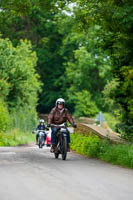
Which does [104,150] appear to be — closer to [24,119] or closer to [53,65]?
[24,119]

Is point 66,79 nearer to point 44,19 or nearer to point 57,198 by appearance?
point 44,19

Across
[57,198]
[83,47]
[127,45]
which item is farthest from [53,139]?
[83,47]

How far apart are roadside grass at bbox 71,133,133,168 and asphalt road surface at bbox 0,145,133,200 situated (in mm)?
634

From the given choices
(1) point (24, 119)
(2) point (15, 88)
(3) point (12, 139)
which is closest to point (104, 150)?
(3) point (12, 139)

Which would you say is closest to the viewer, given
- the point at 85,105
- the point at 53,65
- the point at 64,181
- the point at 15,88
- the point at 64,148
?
the point at 64,181

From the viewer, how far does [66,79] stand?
233ft

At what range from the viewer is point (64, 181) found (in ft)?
33.7

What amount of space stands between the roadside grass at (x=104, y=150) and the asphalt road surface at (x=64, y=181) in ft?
2.08

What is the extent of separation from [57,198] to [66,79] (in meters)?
63.0

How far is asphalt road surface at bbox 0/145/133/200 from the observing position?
8.55 m

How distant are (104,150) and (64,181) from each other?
6268 millimetres

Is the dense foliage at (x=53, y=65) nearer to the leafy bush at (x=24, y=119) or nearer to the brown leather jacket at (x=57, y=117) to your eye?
the leafy bush at (x=24, y=119)

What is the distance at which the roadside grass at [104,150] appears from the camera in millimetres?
14381

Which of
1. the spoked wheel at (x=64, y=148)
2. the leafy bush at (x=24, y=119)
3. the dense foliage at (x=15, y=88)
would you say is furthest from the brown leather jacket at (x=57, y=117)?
the leafy bush at (x=24, y=119)
